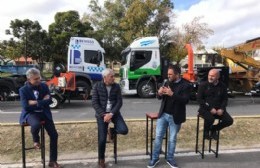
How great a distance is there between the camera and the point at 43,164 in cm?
557

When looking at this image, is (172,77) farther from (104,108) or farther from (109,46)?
(109,46)

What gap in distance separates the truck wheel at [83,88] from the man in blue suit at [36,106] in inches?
403

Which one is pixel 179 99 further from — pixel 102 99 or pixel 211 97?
pixel 102 99

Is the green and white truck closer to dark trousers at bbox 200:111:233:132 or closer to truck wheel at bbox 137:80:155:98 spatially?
truck wheel at bbox 137:80:155:98

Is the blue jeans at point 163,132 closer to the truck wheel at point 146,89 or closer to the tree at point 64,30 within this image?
the truck wheel at point 146,89

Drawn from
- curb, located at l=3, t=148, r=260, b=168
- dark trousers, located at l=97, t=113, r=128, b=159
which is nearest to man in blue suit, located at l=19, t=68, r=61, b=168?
curb, located at l=3, t=148, r=260, b=168

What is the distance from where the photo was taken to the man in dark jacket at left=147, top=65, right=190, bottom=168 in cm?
550

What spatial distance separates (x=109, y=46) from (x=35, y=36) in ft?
26.4

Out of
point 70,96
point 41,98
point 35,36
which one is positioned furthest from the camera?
point 35,36

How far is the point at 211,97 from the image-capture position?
6.06m

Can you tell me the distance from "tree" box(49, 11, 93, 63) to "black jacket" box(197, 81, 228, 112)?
104 ft

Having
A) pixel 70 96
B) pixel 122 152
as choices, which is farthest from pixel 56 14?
pixel 122 152

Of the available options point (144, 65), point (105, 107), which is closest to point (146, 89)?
point (144, 65)

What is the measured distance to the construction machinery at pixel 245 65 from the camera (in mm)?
16391
